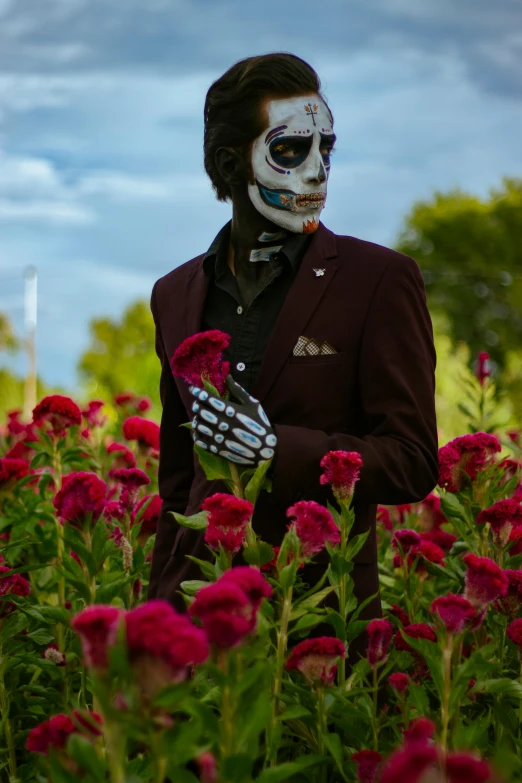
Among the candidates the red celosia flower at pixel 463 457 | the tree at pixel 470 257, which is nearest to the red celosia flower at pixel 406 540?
the red celosia flower at pixel 463 457

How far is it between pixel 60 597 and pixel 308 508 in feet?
5.91

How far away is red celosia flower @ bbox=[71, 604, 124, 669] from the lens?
63.9 inches

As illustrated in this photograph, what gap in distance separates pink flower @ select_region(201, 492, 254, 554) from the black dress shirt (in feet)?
2.74

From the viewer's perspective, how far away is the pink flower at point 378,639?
260 cm

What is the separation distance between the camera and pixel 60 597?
13.0 ft

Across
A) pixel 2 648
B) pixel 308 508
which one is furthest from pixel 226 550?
pixel 2 648

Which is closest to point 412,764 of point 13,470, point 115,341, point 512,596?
point 512,596

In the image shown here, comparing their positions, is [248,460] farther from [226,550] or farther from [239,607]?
[239,607]

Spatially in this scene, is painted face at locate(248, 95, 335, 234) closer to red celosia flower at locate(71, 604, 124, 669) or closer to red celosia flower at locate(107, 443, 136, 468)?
red celosia flower at locate(107, 443, 136, 468)

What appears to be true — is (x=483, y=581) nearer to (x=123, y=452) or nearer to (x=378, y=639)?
(x=378, y=639)

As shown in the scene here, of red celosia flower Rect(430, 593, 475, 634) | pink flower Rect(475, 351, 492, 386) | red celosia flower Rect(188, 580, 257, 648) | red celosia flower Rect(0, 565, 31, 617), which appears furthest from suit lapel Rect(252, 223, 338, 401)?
pink flower Rect(475, 351, 492, 386)

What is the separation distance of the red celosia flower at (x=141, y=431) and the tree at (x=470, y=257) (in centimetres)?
3717

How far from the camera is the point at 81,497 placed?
2799 millimetres

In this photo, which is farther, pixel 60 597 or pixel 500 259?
pixel 500 259
